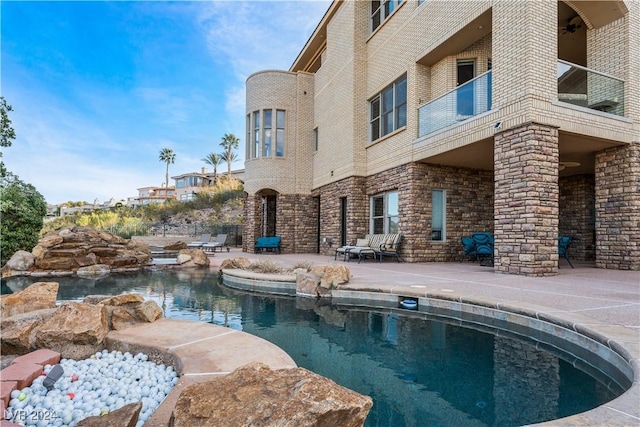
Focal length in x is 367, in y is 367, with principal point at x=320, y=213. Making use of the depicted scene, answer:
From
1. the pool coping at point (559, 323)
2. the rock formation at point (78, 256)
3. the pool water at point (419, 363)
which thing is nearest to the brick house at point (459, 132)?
the pool coping at point (559, 323)

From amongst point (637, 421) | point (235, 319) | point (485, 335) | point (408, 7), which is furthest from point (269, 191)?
point (637, 421)

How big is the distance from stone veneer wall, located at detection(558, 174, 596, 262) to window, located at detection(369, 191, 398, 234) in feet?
18.6

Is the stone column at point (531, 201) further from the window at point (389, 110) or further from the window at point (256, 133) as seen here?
the window at point (256, 133)

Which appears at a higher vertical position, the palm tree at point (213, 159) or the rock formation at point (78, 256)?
the palm tree at point (213, 159)

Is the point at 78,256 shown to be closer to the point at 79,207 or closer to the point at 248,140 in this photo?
the point at 248,140

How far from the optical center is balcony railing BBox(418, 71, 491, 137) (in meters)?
8.62

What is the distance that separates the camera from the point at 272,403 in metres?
1.36

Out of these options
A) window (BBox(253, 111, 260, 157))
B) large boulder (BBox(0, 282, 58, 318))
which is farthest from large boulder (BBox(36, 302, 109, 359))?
window (BBox(253, 111, 260, 157))

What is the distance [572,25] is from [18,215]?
54.3 ft

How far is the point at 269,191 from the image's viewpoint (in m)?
17.6

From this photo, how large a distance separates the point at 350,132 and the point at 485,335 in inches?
411

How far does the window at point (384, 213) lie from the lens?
11914 millimetres

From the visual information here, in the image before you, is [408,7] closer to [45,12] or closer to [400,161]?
[400,161]

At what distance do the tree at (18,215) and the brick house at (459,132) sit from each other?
26.5ft
